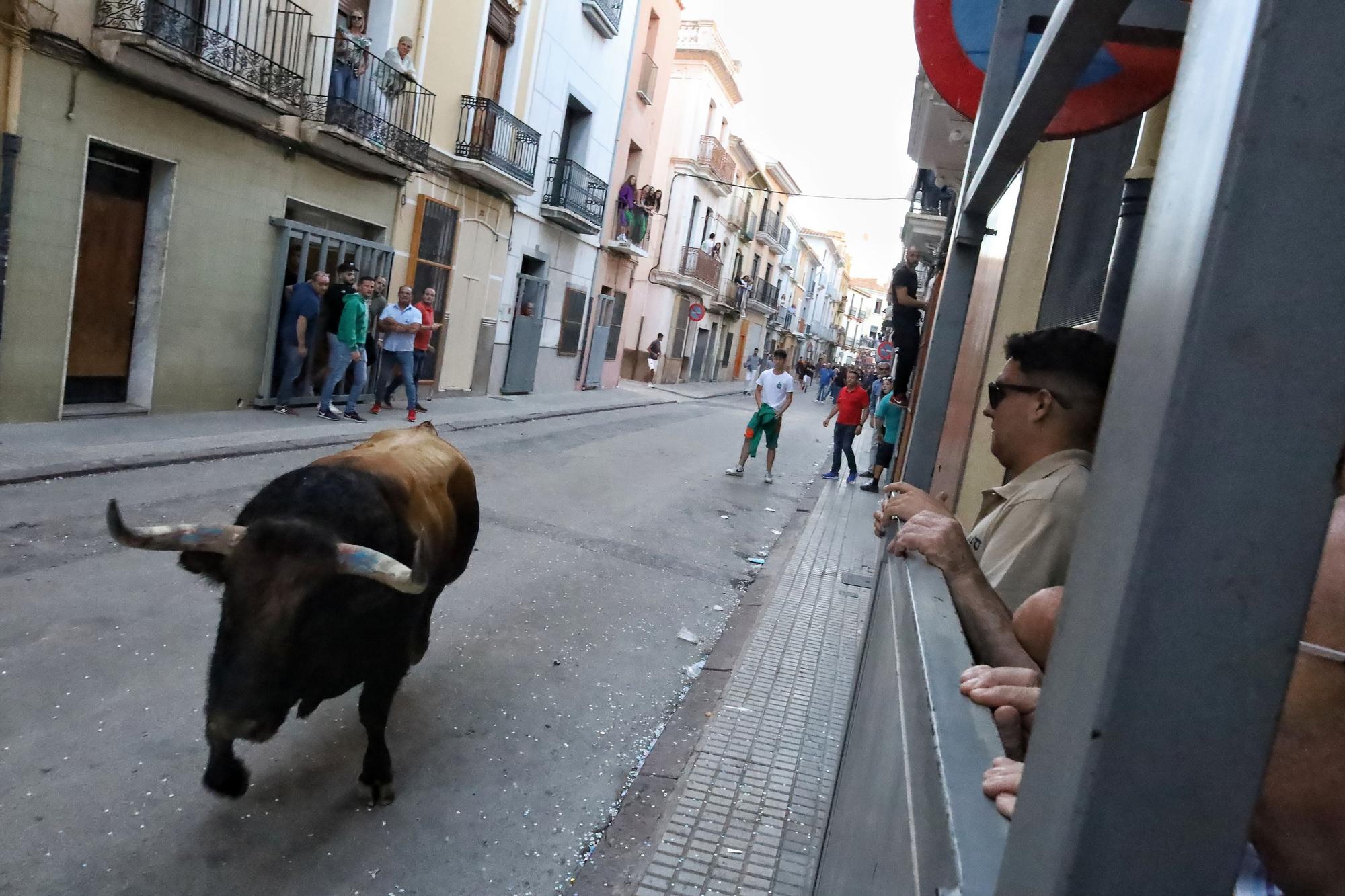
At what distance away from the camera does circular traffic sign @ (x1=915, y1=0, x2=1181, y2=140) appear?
2.54 metres

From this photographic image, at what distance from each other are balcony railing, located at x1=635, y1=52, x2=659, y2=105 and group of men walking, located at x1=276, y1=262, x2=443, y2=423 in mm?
13197

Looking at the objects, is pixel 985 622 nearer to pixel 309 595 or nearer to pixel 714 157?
pixel 309 595

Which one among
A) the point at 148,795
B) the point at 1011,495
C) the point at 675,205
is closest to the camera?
the point at 1011,495

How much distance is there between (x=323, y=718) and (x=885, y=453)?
378 inches

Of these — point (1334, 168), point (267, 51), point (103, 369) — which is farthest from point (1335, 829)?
point (267, 51)

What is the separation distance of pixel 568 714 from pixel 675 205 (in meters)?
30.8

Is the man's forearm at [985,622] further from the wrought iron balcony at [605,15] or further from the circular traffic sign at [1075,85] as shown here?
the wrought iron balcony at [605,15]

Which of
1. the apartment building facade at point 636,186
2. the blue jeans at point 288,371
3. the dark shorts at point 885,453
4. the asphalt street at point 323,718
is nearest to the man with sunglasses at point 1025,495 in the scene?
the asphalt street at point 323,718

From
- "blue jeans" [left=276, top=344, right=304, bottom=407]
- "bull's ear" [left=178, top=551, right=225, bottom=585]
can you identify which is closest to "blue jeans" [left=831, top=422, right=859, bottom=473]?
"blue jeans" [left=276, top=344, right=304, bottom=407]

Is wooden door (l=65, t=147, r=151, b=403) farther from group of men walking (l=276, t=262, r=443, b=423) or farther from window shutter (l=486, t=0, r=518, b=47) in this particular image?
window shutter (l=486, t=0, r=518, b=47)

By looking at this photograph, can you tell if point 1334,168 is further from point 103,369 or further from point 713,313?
point 713,313

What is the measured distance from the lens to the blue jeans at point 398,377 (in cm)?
1330

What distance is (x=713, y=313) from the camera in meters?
41.8

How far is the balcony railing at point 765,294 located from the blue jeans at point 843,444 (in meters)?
35.3
